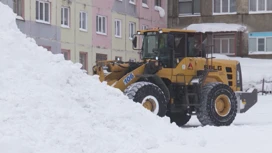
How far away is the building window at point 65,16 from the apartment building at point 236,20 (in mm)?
13946

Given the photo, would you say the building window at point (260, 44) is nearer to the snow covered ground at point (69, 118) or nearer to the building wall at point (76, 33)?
the building wall at point (76, 33)

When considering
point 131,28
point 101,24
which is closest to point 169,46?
point 101,24

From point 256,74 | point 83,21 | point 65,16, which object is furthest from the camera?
point 256,74

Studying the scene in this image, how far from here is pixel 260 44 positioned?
143ft

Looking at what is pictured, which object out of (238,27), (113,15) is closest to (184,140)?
(113,15)

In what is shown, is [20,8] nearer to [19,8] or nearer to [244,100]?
[19,8]

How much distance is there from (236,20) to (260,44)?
2466 mm

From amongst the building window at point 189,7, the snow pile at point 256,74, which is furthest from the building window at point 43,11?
the building window at point 189,7

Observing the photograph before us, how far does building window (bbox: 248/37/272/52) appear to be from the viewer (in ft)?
142

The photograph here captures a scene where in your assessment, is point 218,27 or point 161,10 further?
point 161,10

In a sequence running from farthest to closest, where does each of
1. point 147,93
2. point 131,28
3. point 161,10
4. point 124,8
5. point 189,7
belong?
1. point 189,7
2. point 161,10
3. point 131,28
4. point 124,8
5. point 147,93

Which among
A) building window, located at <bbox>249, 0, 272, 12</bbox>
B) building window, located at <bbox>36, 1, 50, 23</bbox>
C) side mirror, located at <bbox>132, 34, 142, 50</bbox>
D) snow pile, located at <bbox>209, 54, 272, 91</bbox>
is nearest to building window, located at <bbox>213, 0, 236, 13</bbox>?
building window, located at <bbox>249, 0, 272, 12</bbox>

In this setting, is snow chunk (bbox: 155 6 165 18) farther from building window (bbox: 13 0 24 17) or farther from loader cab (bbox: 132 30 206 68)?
loader cab (bbox: 132 30 206 68)

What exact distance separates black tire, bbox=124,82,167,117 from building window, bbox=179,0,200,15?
30250mm
